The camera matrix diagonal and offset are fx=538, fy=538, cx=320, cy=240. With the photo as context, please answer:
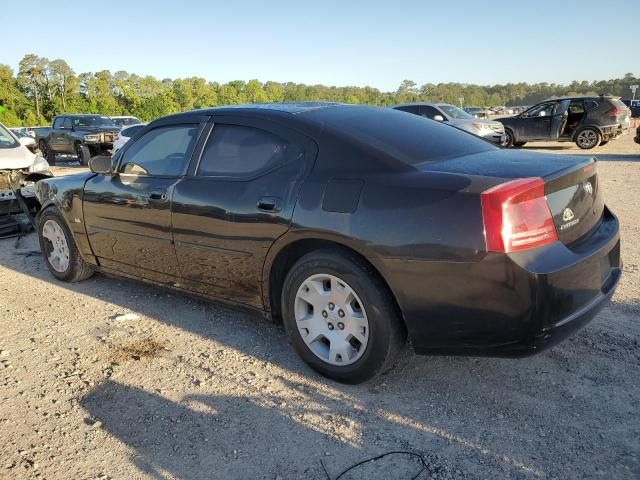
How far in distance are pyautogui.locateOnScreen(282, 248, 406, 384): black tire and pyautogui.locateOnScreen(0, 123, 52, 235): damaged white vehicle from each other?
5258 millimetres

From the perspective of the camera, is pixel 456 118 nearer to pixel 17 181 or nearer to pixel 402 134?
pixel 17 181

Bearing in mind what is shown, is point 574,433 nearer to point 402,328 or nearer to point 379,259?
point 402,328

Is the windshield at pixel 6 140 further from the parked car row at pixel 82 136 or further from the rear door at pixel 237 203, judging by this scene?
the parked car row at pixel 82 136

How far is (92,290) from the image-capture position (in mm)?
4996

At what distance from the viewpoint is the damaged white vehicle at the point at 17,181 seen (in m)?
7.11

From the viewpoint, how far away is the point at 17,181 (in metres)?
7.40

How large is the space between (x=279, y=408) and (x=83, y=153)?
57.5 ft

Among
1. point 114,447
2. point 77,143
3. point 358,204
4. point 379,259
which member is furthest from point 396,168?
point 77,143

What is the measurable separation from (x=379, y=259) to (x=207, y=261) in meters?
1.39

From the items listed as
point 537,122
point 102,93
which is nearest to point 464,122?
point 537,122

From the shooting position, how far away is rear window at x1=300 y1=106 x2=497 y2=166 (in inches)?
122

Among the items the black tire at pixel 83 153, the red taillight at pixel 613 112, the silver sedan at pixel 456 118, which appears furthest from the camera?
the black tire at pixel 83 153

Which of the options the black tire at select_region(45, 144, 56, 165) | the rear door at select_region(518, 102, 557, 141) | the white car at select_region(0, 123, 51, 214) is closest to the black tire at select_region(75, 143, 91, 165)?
the black tire at select_region(45, 144, 56, 165)

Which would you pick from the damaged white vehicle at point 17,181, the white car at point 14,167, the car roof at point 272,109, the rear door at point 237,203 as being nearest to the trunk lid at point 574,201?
the rear door at point 237,203
